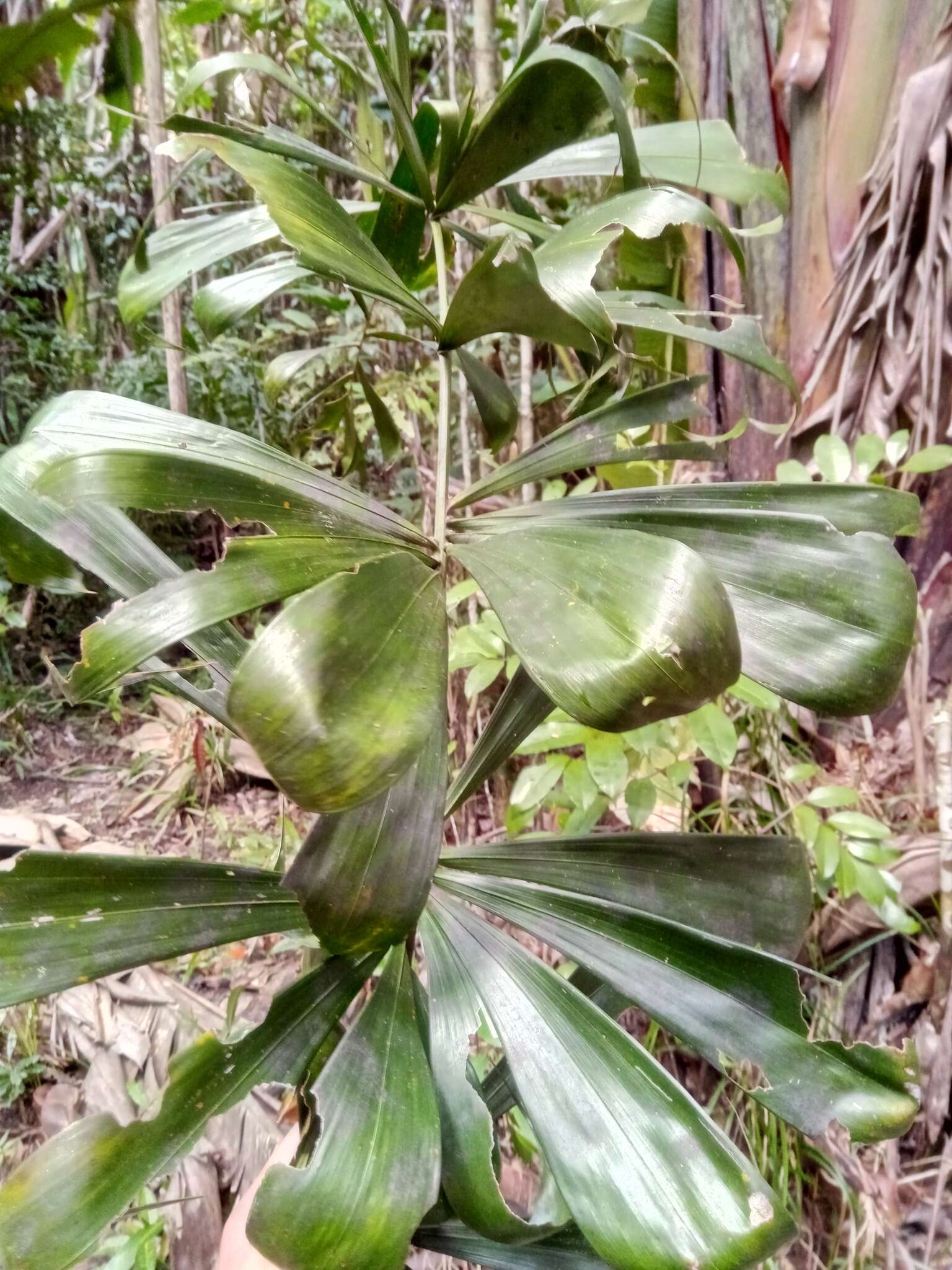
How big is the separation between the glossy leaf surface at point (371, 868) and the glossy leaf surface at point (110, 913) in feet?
0.37

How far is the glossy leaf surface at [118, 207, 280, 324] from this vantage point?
567 millimetres

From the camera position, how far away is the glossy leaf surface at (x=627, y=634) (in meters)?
0.27

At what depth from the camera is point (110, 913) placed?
412mm

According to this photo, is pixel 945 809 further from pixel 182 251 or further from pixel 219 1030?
pixel 182 251

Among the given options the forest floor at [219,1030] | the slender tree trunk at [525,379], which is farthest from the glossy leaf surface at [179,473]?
the slender tree trunk at [525,379]

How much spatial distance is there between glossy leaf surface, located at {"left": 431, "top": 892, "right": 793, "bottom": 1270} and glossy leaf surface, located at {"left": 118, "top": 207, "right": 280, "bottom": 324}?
23.6 inches

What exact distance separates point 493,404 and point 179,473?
381 mm

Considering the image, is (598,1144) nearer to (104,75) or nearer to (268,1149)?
(268,1149)

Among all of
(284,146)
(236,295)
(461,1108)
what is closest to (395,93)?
(284,146)

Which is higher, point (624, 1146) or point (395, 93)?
point (395, 93)

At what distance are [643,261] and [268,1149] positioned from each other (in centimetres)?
148

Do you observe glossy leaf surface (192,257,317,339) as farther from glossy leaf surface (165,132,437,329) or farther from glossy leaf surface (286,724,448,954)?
glossy leaf surface (286,724,448,954)

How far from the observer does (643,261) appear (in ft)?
3.72

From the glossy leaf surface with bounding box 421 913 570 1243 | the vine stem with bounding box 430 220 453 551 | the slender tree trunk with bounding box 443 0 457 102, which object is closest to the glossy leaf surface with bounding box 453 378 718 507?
the vine stem with bounding box 430 220 453 551
